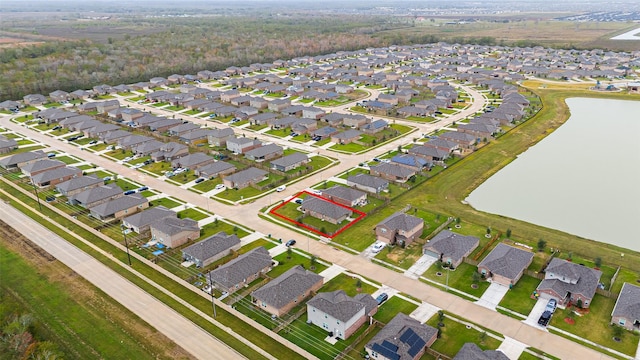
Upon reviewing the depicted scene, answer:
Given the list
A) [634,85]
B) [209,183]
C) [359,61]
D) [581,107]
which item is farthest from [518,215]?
[359,61]

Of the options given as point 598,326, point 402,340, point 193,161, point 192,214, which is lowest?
point 192,214

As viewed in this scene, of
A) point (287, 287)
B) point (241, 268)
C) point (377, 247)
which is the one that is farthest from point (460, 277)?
point (241, 268)

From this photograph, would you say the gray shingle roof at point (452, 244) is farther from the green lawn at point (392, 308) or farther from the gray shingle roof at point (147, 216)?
the gray shingle roof at point (147, 216)

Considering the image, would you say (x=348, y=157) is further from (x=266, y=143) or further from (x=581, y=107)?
(x=581, y=107)

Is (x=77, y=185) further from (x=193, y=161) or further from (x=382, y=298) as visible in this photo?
(x=382, y=298)

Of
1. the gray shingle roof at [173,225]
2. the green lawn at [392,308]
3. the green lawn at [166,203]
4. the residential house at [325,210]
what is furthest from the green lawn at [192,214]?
the green lawn at [392,308]
